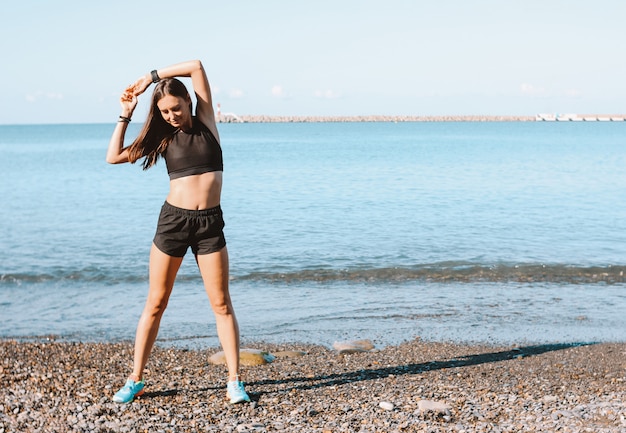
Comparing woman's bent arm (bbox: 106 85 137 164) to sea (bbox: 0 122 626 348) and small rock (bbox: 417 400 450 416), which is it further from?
sea (bbox: 0 122 626 348)

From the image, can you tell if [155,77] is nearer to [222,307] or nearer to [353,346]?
[222,307]

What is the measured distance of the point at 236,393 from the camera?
5.77 metres

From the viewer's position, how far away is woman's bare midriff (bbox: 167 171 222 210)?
5402mm

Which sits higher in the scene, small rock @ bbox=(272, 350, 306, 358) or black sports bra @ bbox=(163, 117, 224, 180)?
black sports bra @ bbox=(163, 117, 224, 180)

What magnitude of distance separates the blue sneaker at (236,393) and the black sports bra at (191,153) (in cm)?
176

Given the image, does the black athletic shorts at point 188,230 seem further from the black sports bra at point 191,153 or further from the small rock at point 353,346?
the small rock at point 353,346

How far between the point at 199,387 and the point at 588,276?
393 inches

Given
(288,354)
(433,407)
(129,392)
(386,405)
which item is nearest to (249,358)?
(288,354)

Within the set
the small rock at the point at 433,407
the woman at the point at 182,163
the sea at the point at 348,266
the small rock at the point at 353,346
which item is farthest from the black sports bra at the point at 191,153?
the sea at the point at 348,266

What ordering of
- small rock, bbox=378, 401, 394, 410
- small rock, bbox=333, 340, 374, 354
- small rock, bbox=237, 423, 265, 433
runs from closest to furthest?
small rock, bbox=237, 423, 265, 433
small rock, bbox=378, 401, 394, 410
small rock, bbox=333, 340, 374, 354

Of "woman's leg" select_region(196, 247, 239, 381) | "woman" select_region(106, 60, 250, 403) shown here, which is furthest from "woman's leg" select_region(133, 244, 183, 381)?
"woman's leg" select_region(196, 247, 239, 381)

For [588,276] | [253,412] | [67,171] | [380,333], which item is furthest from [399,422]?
[67,171]

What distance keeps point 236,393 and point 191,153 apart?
6.50 ft

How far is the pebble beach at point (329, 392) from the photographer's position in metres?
5.33
